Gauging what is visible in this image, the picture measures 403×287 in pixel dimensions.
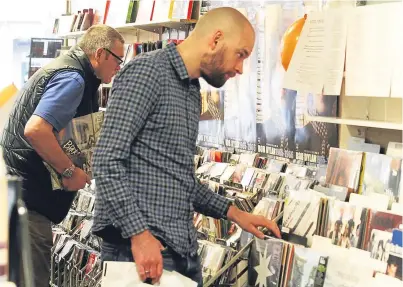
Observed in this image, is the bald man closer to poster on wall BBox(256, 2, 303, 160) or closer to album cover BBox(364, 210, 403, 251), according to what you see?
album cover BBox(364, 210, 403, 251)

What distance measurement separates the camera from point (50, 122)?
2.33 m

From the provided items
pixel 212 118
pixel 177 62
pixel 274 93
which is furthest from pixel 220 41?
pixel 212 118

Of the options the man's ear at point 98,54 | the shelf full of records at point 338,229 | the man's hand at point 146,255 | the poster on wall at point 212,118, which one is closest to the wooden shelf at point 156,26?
the poster on wall at point 212,118

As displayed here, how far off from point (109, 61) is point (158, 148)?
→ 125cm

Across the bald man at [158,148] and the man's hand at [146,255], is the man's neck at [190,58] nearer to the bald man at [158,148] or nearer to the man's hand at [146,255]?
the bald man at [158,148]

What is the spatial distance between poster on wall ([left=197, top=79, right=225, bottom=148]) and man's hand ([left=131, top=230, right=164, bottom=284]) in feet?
6.75

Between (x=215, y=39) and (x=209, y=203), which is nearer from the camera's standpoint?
(x=215, y=39)

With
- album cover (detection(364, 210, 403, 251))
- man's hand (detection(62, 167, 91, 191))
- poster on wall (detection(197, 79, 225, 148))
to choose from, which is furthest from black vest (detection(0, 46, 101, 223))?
album cover (detection(364, 210, 403, 251))

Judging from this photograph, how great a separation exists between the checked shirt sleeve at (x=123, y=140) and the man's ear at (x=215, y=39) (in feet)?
0.68

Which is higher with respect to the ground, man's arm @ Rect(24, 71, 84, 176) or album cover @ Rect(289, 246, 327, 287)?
man's arm @ Rect(24, 71, 84, 176)

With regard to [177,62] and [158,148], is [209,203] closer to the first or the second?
[158,148]

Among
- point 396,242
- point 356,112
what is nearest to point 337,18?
point 356,112

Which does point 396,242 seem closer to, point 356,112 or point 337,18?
point 356,112

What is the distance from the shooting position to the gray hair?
2730 mm
